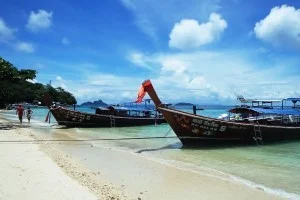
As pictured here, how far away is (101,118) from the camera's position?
94.1 feet

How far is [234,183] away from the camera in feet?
28.9

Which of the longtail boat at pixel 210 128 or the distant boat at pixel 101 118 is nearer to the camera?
the longtail boat at pixel 210 128

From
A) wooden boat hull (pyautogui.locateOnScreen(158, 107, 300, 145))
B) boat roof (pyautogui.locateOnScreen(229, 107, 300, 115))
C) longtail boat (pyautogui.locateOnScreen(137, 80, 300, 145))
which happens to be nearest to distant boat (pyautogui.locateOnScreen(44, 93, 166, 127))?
boat roof (pyautogui.locateOnScreen(229, 107, 300, 115))

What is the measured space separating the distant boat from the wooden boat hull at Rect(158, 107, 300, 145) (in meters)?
13.4

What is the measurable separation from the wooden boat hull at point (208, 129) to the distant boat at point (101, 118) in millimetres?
13363

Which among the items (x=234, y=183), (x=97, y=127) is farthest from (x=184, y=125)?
(x=97, y=127)

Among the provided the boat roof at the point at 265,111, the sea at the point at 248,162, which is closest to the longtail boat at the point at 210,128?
the boat roof at the point at 265,111

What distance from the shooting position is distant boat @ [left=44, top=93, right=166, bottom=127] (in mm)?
27859

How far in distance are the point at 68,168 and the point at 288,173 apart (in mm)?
6337

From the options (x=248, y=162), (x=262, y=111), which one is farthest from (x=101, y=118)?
(x=248, y=162)

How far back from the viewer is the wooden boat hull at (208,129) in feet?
51.8

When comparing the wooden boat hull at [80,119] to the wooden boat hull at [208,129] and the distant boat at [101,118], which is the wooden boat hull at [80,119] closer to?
the distant boat at [101,118]

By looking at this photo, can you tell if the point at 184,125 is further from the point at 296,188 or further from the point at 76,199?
the point at 76,199

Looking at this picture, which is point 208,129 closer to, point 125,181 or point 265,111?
point 265,111
